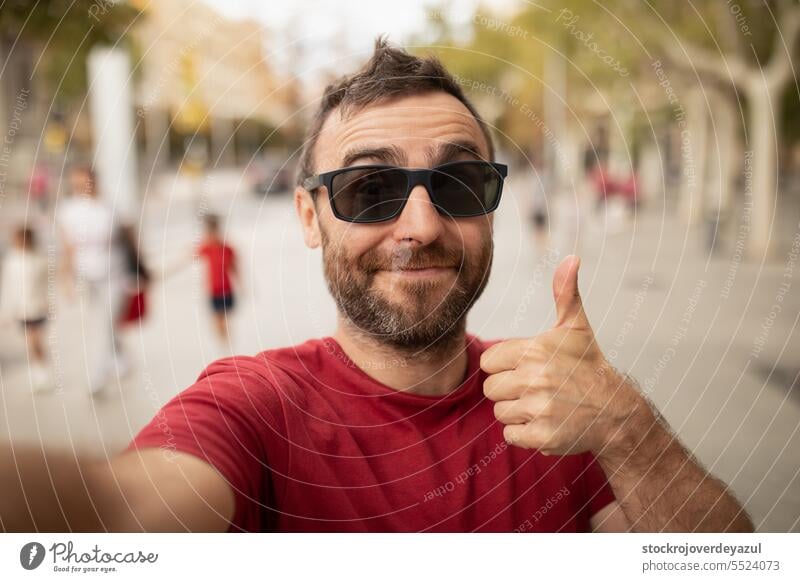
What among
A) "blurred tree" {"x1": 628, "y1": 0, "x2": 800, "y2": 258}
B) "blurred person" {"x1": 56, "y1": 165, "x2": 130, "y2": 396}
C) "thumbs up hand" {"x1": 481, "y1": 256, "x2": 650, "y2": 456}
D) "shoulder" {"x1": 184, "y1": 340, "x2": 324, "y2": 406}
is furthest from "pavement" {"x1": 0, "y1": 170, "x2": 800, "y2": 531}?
"blurred tree" {"x1": 628, "y1": 0, "x2": 800, "y2": 258}

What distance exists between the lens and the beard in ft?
4.76

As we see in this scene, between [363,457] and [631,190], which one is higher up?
[631,190]

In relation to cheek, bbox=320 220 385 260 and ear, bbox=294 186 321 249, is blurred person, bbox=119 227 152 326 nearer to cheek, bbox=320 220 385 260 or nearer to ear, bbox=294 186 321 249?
ear, bbox=294 186 321 249

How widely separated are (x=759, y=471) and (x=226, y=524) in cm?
159

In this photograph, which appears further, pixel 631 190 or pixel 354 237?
pixel 631 190

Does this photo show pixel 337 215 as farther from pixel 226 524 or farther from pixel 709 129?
pixel 709 129

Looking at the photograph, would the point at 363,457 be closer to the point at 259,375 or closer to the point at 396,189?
the point at 259,375

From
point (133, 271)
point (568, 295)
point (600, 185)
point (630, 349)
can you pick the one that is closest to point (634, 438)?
point (568, 295)

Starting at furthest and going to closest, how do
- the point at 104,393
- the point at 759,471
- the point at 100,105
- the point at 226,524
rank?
the point at 104,393 < the point at 100,105 < the point at 759,471 < the point at 226,524

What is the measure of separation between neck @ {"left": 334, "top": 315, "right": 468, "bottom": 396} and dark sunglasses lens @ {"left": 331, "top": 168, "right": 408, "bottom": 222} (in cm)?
23

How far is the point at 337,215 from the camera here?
1.50m

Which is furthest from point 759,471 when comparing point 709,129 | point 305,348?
point 709,129

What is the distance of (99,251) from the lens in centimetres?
348

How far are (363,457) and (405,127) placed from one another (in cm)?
65
